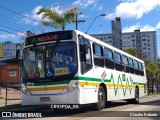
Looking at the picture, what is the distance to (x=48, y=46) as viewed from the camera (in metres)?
14.6

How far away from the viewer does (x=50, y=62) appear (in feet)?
46.8

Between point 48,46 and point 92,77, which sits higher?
point 48,46

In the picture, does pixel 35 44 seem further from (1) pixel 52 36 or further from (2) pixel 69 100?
(2) pixel 69 100

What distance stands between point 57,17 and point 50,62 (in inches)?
535

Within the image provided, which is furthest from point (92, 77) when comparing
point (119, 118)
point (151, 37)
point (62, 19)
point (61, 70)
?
point (151, 37)

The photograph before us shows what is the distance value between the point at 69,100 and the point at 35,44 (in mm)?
3012

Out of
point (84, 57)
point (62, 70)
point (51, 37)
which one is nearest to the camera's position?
point (62, 70)

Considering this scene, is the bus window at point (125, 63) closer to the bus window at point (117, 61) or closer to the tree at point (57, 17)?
the bus window at point (117, 61)

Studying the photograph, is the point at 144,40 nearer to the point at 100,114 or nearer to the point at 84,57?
the point at 84,57

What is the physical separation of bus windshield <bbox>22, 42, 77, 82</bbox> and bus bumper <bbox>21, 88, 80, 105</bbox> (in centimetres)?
72

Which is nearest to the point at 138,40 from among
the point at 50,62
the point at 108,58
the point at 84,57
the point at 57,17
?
the point at 57,17

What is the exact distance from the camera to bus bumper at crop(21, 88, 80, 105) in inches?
538

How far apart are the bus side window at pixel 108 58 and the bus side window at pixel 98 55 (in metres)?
0.68

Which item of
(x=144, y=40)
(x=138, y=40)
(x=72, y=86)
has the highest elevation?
(x=144, y=40)
